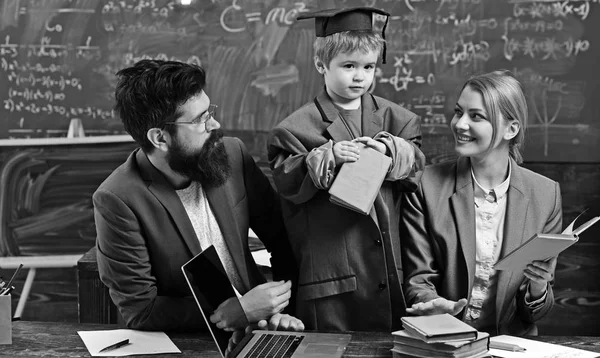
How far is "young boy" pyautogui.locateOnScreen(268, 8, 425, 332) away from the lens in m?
2.59

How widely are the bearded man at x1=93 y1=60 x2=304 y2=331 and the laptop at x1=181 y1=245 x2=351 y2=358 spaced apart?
13 centimetres

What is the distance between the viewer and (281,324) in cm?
242

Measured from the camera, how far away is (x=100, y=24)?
4227 millimetres

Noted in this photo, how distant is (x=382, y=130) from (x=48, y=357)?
1.26 m

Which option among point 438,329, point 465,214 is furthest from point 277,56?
point 438,329

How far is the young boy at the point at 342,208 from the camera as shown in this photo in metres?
2.59

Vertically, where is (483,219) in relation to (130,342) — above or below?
above

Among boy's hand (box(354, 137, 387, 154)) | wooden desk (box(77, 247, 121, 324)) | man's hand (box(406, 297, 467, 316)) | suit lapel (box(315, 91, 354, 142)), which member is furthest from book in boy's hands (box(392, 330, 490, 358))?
wooden desk (box(77, 247, 121, 324))

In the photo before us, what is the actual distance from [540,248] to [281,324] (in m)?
0.79

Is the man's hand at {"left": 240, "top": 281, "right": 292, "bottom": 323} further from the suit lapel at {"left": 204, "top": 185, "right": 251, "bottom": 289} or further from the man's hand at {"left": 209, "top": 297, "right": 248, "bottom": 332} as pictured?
the suit lapel at {"left": 204, "top": 185, "right": 251, "bottom": 289}

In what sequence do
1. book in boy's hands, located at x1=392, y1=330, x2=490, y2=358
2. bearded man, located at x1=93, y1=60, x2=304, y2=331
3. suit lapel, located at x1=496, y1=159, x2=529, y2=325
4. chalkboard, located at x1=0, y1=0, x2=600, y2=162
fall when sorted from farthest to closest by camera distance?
chalkboard, located at x1=0, y1=0, x2=600, y2=162
suit lapel, located at x1=496, y1=159, x2=529, y2=325
bearded man, located at x1=93, y1=60, x2=304, y2=331
book in boy's hands, located at x1=392, y1=330, x2=490, y2=358

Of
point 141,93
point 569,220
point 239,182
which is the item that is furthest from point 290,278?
point 569,220

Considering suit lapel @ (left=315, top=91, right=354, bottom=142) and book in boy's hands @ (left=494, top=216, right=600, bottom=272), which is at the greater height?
suit lapel @ (left=315, top=91, right=354, bottom=142)

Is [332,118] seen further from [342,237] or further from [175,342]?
[175,342]
